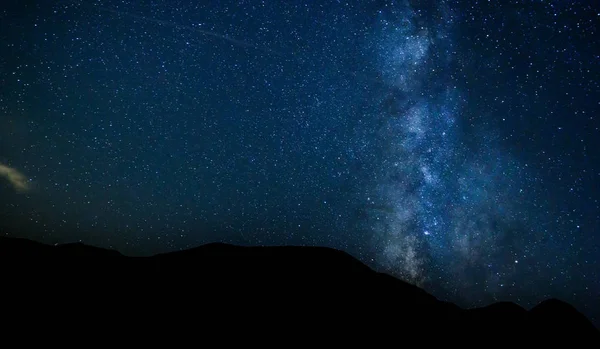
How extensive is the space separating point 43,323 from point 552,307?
69.0 ft

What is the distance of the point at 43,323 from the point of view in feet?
27.0

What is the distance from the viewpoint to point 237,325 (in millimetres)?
9406

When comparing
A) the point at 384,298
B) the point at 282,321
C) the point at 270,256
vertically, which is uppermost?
the point at 270,256

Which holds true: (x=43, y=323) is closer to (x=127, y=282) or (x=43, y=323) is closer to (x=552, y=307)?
(x=127, y=282)

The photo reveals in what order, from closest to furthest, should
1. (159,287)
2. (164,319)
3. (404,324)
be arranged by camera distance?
(164,319)
(159,287)
(404,324)

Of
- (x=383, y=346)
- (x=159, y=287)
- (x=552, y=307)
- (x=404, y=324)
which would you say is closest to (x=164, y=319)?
(x=159, y=287)

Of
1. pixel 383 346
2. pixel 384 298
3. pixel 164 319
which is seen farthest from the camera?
pixel 384 298

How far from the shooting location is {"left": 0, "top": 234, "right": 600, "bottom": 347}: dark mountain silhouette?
9.11 m

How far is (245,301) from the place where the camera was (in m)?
10.8

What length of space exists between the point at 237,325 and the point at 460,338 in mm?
8234

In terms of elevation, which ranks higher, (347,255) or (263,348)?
(347,255)

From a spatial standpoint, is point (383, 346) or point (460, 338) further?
Answer: point (460, 338)

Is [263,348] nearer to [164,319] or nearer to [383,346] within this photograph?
[164,319]

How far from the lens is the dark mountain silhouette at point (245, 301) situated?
9.11m
